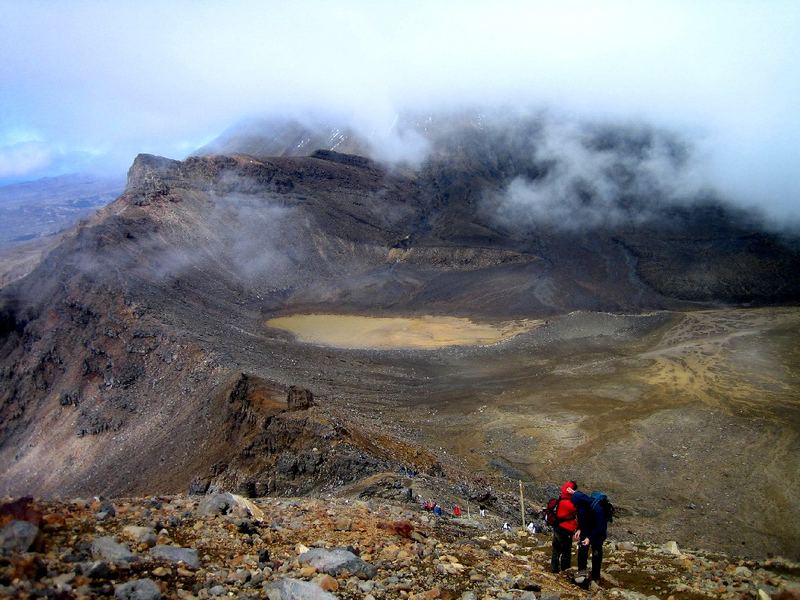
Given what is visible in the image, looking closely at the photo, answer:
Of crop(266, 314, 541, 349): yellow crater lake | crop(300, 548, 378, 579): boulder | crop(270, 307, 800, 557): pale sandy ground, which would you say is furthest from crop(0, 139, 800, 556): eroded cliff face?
crop(300, 548, 378, 579): boulder

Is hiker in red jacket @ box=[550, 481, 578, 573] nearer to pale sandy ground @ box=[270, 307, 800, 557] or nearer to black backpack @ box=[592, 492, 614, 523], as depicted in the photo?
black backpack @ box=[592, 492, 614, 523]

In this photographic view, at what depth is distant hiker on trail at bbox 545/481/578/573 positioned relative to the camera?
26.1ft

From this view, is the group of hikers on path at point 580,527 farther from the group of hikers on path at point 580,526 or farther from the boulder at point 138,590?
the boulder at point 138,590

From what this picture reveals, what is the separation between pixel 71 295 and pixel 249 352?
12523 mm

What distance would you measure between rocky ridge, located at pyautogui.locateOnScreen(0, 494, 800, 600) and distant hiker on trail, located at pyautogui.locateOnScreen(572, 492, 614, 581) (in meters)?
0.36

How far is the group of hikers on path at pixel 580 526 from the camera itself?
25.3 feet

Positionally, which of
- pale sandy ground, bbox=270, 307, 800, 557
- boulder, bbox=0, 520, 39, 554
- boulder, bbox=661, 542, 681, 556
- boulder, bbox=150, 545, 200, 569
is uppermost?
boulder, bbox=0, 520, 39, 554

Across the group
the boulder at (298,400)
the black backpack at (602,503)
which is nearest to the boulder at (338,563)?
the black backpack at (602,503)

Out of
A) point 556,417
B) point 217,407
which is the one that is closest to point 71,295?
point 217,407

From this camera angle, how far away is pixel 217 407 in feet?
71.9

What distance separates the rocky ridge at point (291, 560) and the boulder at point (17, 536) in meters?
0.01

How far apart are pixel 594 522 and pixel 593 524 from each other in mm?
30

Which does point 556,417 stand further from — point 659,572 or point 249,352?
point 659,572

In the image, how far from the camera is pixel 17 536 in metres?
5.16
